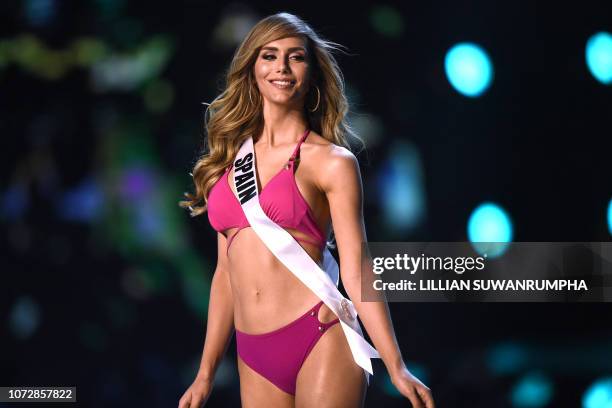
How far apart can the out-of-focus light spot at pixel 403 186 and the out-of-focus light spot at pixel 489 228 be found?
0.22 metres

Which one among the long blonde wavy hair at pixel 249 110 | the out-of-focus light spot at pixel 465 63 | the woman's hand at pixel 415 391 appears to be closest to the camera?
the woman's hand at pixel 415 391

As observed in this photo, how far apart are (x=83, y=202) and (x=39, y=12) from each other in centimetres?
83

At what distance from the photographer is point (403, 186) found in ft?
11.9

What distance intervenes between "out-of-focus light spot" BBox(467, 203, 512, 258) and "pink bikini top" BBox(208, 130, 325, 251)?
5.09ft

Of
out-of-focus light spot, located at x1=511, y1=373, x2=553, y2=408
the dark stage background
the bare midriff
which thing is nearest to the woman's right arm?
the bare midriff

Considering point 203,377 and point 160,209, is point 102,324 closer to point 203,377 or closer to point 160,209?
point 160,209

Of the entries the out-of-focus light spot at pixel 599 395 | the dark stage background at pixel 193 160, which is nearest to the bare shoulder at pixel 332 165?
the dark stage background at pixel 193 160

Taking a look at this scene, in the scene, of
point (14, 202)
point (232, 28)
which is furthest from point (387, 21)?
point (14, 202)

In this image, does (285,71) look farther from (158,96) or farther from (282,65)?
(158,96)

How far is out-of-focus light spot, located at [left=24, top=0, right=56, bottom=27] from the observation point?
3707 mm

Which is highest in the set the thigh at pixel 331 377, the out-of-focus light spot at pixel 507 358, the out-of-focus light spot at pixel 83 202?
the thigh at pixel 331 377

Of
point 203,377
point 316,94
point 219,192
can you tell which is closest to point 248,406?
point 203,377

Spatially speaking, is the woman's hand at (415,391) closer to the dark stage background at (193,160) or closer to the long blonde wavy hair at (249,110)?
the long blonde wavy hair at (249,110)

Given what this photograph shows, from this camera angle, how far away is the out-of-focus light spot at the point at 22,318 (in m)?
3.69
